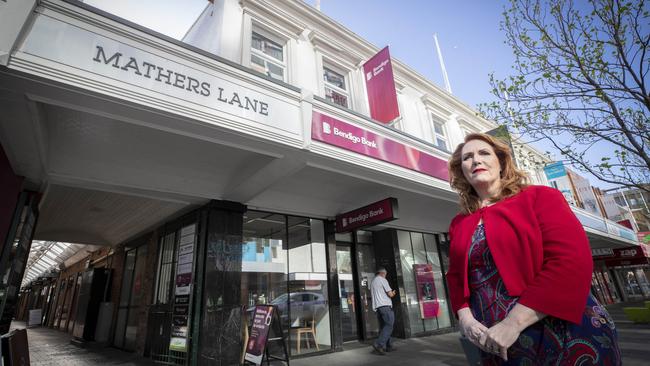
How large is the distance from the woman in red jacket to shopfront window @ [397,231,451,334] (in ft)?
28.3

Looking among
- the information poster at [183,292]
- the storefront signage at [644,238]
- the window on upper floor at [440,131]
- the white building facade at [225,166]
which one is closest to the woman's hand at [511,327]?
the white building facade at [225,166]

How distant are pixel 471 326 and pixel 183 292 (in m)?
6.39

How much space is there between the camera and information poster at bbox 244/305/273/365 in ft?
16.8

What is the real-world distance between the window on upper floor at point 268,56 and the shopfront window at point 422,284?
630cm

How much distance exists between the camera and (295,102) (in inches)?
194

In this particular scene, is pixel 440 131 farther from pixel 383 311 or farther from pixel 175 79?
pixel 175 79

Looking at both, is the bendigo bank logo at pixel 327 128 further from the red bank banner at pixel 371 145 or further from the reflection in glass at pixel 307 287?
the reflection in glass at pixel 307 287

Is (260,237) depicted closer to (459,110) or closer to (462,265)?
(462,265)

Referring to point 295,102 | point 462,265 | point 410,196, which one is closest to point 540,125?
point 410,196

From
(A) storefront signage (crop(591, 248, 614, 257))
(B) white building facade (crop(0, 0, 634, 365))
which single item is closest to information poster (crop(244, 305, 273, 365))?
(B) white building facade (crop(0, 0, 634, 365))

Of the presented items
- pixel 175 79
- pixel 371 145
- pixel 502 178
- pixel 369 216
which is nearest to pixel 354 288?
pixel 369 216

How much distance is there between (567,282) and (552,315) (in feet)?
0.41

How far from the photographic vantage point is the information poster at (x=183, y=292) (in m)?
6.06

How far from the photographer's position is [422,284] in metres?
10.2
